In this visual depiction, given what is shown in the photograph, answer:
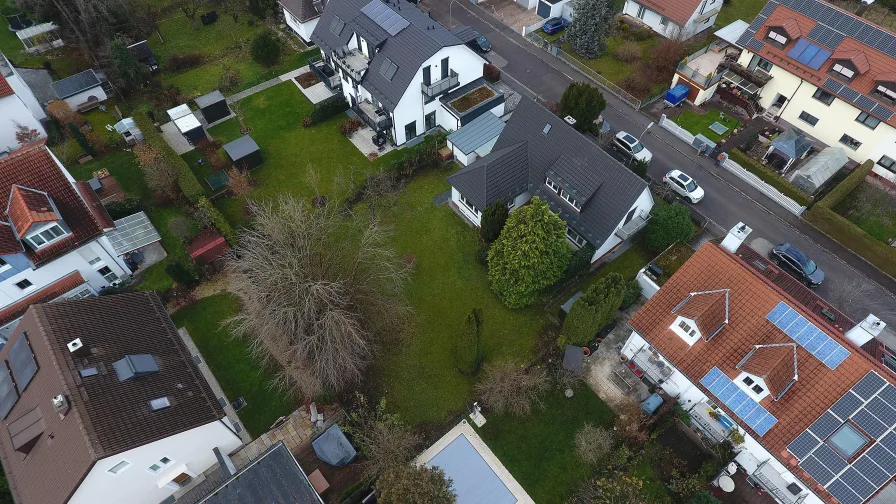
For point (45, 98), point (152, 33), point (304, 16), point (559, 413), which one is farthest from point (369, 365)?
point (152, 33)

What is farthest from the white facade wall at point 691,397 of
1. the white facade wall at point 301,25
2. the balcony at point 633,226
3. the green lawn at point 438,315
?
the white facade wall at point 301,25

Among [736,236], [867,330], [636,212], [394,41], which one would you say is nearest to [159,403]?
[636,212]

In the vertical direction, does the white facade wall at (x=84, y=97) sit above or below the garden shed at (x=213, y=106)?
below

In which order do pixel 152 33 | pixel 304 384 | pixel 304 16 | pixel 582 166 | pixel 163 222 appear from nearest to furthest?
pixel 304 384, pixel 582 166, pixel 163 222, pixel 304 16, pixel 152 33

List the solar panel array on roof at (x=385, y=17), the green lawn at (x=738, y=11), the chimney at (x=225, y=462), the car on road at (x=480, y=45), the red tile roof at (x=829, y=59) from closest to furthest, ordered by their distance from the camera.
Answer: the chimney at (x=225, y=462) → the red tile roof at (x=829, y=59) → the solar panel array on roof at (x=385, y=17) → the car on road at (x=480, y=45) → the green lawn at (x=738, y=11)

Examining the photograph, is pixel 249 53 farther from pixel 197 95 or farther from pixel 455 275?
pixel 455 275

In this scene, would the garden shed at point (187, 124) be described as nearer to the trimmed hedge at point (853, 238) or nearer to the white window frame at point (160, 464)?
the white window frame at point (160, 464)
